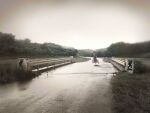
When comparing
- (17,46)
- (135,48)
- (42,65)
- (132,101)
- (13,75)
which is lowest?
(132,101)

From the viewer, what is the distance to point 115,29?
1125cm

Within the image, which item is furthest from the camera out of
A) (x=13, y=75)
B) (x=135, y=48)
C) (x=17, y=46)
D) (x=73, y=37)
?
(x=73, y=37)

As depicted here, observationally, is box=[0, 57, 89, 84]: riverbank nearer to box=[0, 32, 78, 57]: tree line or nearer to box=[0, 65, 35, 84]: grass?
box=[0, 65, 35, 84]: grass

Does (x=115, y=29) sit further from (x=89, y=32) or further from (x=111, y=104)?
(x=111, y=104)

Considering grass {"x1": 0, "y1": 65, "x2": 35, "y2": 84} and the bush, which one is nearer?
grass {"x1": 0, "y1": 65, "x2": 35, "y2": 84}

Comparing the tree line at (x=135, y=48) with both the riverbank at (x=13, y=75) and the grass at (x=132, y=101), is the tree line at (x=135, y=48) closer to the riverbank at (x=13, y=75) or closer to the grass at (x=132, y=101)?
the riverbank at (x=13, y=75)

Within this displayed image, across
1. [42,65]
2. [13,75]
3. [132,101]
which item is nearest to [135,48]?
[42,65]

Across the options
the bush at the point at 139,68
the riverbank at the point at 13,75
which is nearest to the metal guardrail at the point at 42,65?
the riverbank at the point at 13,75

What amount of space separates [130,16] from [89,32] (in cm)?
238

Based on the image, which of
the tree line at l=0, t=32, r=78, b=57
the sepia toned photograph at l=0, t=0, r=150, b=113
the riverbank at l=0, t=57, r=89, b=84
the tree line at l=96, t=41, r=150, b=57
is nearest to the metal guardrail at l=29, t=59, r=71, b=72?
Answer: the sepia toned photograph at l=0, t=0, r=150, b=113

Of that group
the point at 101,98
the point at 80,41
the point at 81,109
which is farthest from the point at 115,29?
the point at 81,109

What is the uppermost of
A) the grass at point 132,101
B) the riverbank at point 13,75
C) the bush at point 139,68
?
the bush at point 139,68

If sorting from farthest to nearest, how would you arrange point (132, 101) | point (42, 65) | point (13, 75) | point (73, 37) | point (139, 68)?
point (42, 65)
point (73, 37)
point (139, 68)
point (13, 75)
point (132, 101)

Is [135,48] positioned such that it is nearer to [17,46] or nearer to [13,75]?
[17,46]
